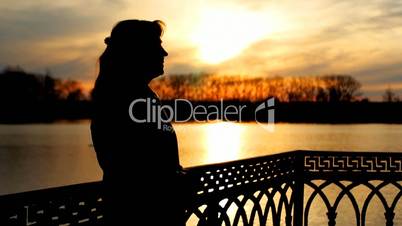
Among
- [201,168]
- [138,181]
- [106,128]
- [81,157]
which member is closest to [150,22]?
[106,128]

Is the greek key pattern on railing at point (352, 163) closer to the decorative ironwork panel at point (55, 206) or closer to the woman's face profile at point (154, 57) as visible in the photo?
the decorative ironwork panel at point (55, 206)

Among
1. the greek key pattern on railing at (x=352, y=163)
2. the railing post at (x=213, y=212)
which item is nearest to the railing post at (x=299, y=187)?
the greek key pattern on railing at (x=352, y=163)

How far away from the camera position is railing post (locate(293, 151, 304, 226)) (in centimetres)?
781

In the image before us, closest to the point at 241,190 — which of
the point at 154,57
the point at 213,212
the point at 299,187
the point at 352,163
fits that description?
the point at 213,212

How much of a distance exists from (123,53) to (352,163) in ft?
17.6

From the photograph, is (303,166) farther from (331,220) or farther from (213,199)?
(213,199)

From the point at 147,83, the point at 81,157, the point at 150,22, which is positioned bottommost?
the point at 81,157

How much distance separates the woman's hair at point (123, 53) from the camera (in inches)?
136

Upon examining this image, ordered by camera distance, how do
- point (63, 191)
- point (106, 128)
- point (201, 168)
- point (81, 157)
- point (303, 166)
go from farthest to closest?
point (81, 157), point (303, 166), point (201, 168), point (63, 191), point (106, 128)

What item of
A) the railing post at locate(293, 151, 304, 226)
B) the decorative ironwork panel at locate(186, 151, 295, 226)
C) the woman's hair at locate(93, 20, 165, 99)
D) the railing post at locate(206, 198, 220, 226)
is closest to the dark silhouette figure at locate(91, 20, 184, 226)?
the woman's hair at locate(93, 20, 165, 99)

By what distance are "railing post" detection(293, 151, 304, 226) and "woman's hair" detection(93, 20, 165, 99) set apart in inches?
184

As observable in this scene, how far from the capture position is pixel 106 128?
3.36 m

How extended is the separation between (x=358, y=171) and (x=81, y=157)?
51.4 meters

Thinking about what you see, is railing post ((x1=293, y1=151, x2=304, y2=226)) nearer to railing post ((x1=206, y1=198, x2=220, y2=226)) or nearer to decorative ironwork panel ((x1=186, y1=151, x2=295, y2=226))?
decorative ironwork panel ((x1=186, y1=151, x2=295, y2=226))
